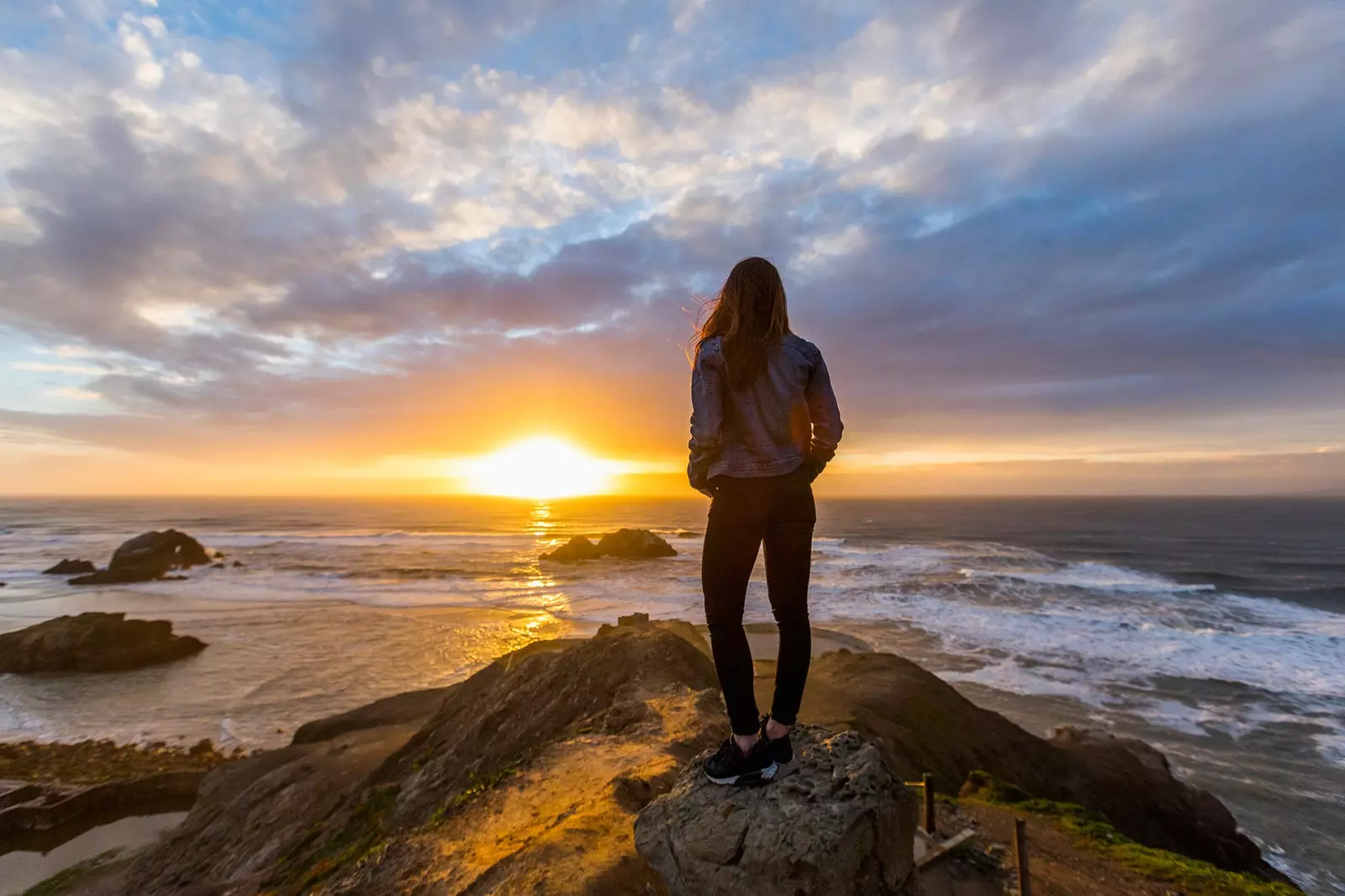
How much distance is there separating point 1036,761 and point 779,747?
36.2 feet

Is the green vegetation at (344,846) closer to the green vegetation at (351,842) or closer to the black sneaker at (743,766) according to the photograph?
the green vegetation at (351,842)

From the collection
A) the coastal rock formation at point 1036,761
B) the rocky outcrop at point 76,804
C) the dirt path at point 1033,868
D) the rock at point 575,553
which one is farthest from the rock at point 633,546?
the dirt path at point 1033,868

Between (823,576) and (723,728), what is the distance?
30.6 m

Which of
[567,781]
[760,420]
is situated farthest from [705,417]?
[567,781]

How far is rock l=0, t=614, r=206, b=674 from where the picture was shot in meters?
18.6

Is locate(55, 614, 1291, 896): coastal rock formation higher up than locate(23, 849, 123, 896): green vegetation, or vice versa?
locate(55, 614, 1291, 896): coastal rock formation

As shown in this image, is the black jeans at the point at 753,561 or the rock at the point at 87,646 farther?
the rock at the point at 87,646

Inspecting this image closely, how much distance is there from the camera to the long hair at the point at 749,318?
308 cm

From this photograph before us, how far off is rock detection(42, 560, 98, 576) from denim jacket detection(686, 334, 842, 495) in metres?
52.1

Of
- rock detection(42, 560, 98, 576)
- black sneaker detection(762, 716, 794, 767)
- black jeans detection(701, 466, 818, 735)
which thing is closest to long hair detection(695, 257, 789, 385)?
black jeans detection(701, 466, 818, 735)

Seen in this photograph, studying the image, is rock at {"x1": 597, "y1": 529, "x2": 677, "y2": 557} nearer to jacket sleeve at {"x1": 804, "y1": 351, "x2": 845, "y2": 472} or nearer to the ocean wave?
the ocean wave

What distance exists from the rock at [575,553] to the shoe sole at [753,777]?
139ft

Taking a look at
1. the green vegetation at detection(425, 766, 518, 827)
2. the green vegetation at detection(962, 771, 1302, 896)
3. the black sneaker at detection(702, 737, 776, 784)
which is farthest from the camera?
the green vegetation at detection(962, 771, 1302, 896)

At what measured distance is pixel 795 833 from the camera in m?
3.13
